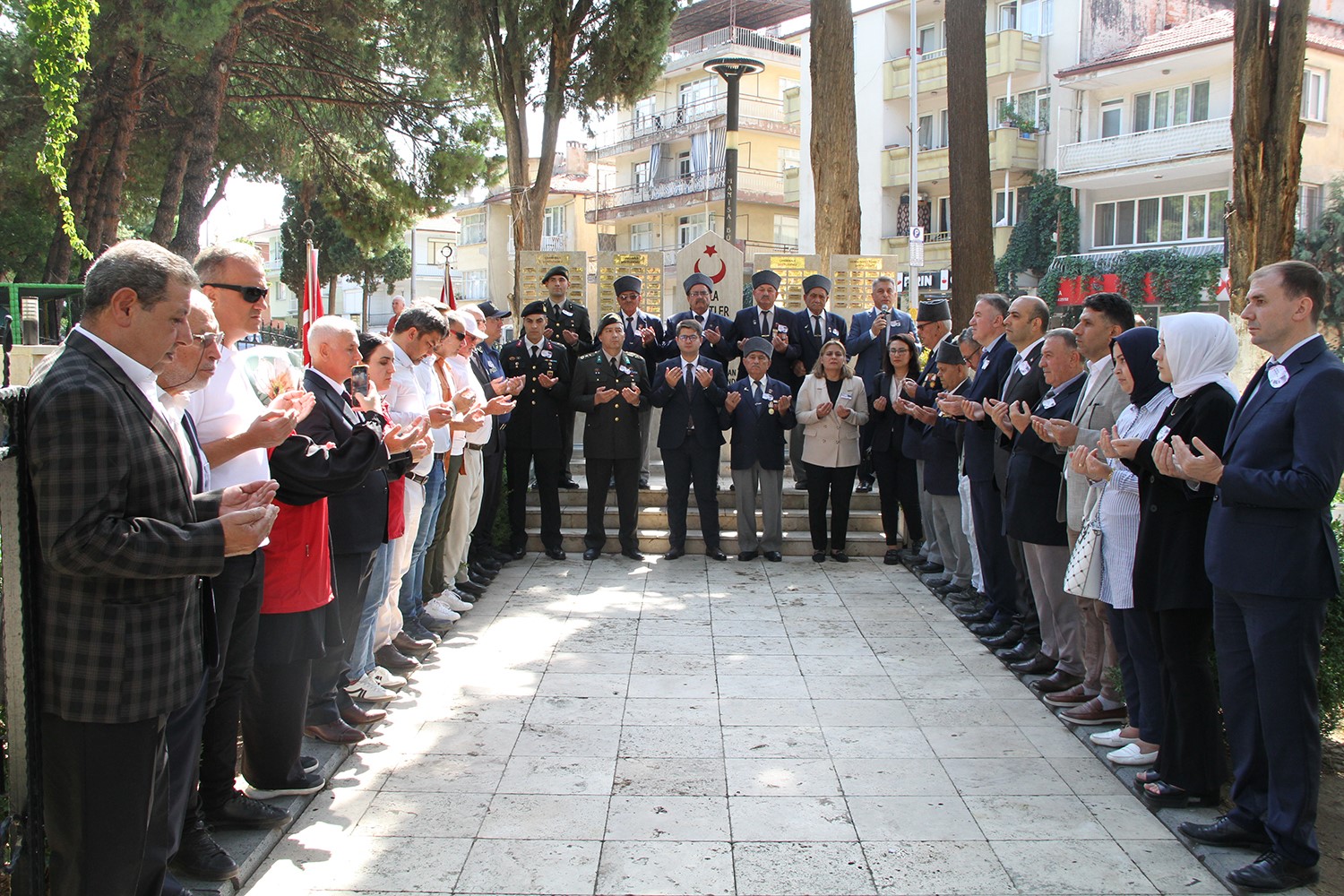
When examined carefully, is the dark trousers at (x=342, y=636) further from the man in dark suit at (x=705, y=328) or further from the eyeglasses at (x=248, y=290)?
the man in dark suit at (x=705, y=328)

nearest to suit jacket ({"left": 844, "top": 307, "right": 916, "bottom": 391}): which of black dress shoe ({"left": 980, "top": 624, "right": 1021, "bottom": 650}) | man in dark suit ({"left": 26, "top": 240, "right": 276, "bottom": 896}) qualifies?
black dress shoe ({"left": 980, "top": 624, "right": 1021, "bottom": 650})

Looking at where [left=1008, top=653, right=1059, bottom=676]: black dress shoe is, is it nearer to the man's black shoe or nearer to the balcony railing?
the man's black shoe

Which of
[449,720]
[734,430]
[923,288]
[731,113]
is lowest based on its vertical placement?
[449,720]

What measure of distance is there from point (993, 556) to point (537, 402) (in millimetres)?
4372

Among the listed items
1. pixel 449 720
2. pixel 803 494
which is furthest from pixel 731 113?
pixel 449 720

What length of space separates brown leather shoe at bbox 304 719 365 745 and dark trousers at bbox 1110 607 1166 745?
3729 mm

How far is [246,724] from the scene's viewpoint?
14.5 feet

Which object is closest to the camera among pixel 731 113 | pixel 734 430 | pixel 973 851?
pixel 973 851

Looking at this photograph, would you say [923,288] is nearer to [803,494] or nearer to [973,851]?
[803,494]

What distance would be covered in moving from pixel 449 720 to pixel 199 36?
361 inches

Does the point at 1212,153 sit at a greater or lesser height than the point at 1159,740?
greater

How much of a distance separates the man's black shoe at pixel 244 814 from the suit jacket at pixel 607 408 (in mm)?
5879

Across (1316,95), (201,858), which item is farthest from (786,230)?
(201,858)

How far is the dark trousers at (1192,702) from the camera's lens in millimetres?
4387
